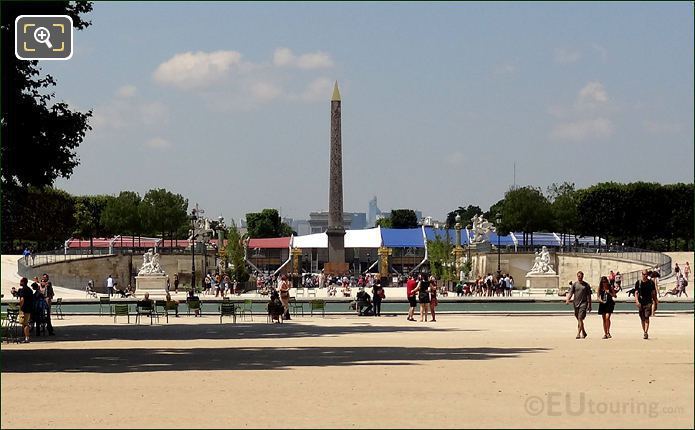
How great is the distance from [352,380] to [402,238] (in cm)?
10466

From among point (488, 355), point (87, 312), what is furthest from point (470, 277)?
point (488, 355)

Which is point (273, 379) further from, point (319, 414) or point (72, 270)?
point (72, 270)

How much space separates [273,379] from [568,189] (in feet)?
349

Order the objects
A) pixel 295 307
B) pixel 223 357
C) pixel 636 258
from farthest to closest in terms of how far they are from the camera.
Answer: pixel 636 258, pixel 295 307, pixel 223 357

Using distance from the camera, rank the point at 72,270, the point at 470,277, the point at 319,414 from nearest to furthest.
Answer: the point at 319,414 → the point at 72,270 → the point at 470,277

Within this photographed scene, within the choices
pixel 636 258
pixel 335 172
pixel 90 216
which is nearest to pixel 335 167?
pixel 335 172

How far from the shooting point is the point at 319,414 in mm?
12906

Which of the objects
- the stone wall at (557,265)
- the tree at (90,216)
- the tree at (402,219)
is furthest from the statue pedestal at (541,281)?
the tree at (402,219)

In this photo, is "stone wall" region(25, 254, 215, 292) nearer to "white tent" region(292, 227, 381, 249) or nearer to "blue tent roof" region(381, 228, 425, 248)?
"blue tent roof" region(381, 228, 425, 248)

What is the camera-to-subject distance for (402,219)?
188 meters

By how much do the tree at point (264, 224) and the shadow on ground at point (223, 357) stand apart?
497ft

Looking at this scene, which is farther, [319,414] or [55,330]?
[55,330]

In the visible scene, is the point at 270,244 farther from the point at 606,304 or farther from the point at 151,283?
the point at 606,304

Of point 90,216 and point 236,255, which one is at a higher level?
point 90,216
